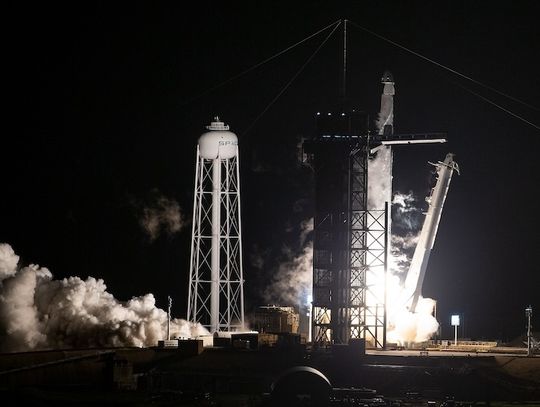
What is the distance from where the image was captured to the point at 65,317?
71.1 m

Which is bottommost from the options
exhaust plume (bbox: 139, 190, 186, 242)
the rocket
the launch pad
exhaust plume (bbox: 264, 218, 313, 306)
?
the launch pad

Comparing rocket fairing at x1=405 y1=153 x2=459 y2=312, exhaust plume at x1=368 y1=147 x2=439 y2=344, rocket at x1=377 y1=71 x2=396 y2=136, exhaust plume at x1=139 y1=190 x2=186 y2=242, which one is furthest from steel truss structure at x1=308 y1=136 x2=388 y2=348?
exhaust plume at x1=139 y1=190 x2=186 y2=242

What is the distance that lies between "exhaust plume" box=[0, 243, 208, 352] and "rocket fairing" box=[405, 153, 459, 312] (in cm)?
1264

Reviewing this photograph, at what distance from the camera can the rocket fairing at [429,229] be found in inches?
2773

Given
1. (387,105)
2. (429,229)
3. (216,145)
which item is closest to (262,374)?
(429,229)

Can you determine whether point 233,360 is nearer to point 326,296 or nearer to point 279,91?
point 326,296

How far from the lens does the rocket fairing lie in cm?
7044

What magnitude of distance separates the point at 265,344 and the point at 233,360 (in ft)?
15.4

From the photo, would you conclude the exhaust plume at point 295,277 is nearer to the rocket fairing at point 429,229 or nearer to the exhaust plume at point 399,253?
the exhaust plume at point 399,253

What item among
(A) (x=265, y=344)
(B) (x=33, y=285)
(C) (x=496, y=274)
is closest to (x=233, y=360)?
(A) (x=265, y=344)

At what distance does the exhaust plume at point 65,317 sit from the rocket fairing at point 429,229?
12640mm

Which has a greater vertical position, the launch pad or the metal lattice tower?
the metal lattice tower

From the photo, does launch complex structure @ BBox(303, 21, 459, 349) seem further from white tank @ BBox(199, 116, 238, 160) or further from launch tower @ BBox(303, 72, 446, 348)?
white tank @ BBox(199, 116, 238, 160)

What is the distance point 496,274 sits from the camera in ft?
331
